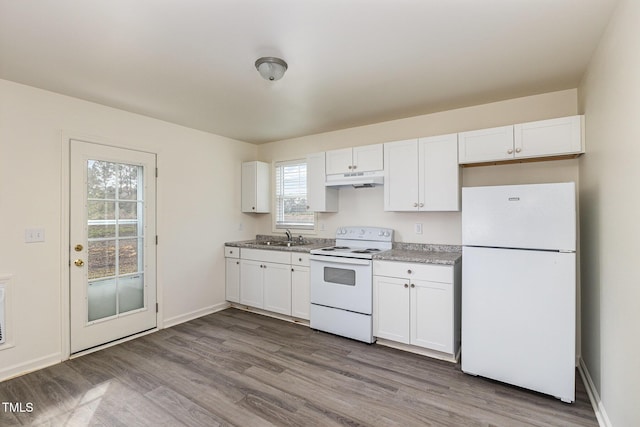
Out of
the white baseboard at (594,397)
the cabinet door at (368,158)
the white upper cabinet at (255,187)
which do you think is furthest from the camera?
the white upper cabinet at (255,187)

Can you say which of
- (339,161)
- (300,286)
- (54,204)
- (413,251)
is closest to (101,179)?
(54,204)

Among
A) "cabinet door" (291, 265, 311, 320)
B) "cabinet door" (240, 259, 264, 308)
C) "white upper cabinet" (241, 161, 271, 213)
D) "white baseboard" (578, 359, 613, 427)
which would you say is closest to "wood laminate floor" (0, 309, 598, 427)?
"white baseboard" (578, 359, 613, 427)

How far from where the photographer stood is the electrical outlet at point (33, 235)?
8.70ft

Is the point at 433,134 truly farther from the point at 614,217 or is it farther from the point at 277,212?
the point at 277,212

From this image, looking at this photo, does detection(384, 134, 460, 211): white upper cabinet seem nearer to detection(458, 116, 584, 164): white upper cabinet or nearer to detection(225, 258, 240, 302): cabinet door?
detection(458, 116, 584, 164): white upper cabinet

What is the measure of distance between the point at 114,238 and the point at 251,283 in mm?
1663

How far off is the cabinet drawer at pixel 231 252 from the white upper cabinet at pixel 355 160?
5.52ft

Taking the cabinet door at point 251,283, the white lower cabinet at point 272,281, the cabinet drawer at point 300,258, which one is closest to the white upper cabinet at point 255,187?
the white lower cabinet at point 272,281

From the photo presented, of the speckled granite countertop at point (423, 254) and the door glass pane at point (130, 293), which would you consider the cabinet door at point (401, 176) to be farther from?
the door glass pane at point (130, 293)

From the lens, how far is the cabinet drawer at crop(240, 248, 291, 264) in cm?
385

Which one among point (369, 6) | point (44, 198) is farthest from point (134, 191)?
point (369, 6)

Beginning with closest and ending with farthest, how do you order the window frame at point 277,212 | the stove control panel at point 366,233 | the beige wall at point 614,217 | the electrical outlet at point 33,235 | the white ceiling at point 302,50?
the beige wall at point 614,217, the white ceiling at point 302,50, the electrical outlet at point 33,235, the stove control panel at point 366,233, the window frame at point 277,212

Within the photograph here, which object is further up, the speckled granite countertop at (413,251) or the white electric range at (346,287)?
the speckled granite countertop at (413,251)

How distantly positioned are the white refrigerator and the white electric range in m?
0.96
